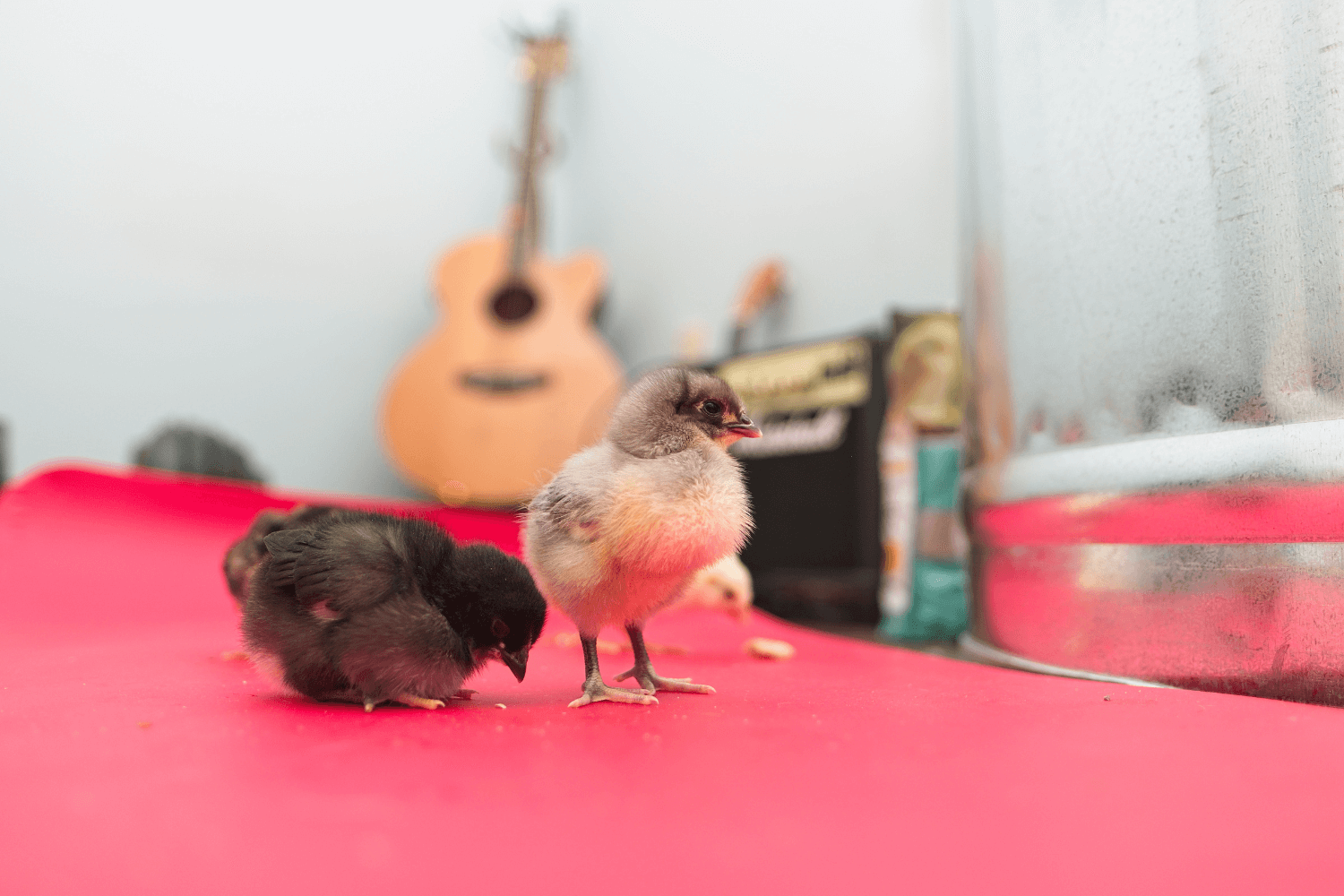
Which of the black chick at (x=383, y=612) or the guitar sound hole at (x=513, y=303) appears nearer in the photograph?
the black chick at (x=383, y=612)

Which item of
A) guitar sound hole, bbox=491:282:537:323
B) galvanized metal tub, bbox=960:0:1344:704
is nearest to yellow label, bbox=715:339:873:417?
galvanized metal tub, bbox=960:0:1344:704

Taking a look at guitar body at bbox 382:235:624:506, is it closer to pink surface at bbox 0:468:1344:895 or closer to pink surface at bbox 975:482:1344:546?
pink surface at bbox 975:482:1344:546

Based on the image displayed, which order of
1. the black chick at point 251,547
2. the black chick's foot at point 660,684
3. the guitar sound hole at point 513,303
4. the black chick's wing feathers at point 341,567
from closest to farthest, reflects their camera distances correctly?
the black chick's wing feathers at point 341,567
the black chick's foot at point 660,684
the black chick at point 251,547
the guitar sound hole at point 513,303

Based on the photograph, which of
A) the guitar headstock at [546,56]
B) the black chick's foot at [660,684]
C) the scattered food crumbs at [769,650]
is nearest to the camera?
the black chick's foot at [660,684]

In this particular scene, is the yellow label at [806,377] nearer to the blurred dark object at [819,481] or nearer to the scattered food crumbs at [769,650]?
the blurred dark object at [819,481]

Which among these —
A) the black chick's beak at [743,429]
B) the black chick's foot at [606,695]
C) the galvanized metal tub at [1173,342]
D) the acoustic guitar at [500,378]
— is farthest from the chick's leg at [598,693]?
the acoustic guitar at [500,378]

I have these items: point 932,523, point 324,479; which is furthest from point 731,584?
point 324,479

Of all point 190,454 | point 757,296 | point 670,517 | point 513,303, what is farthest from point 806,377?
point 190,454
